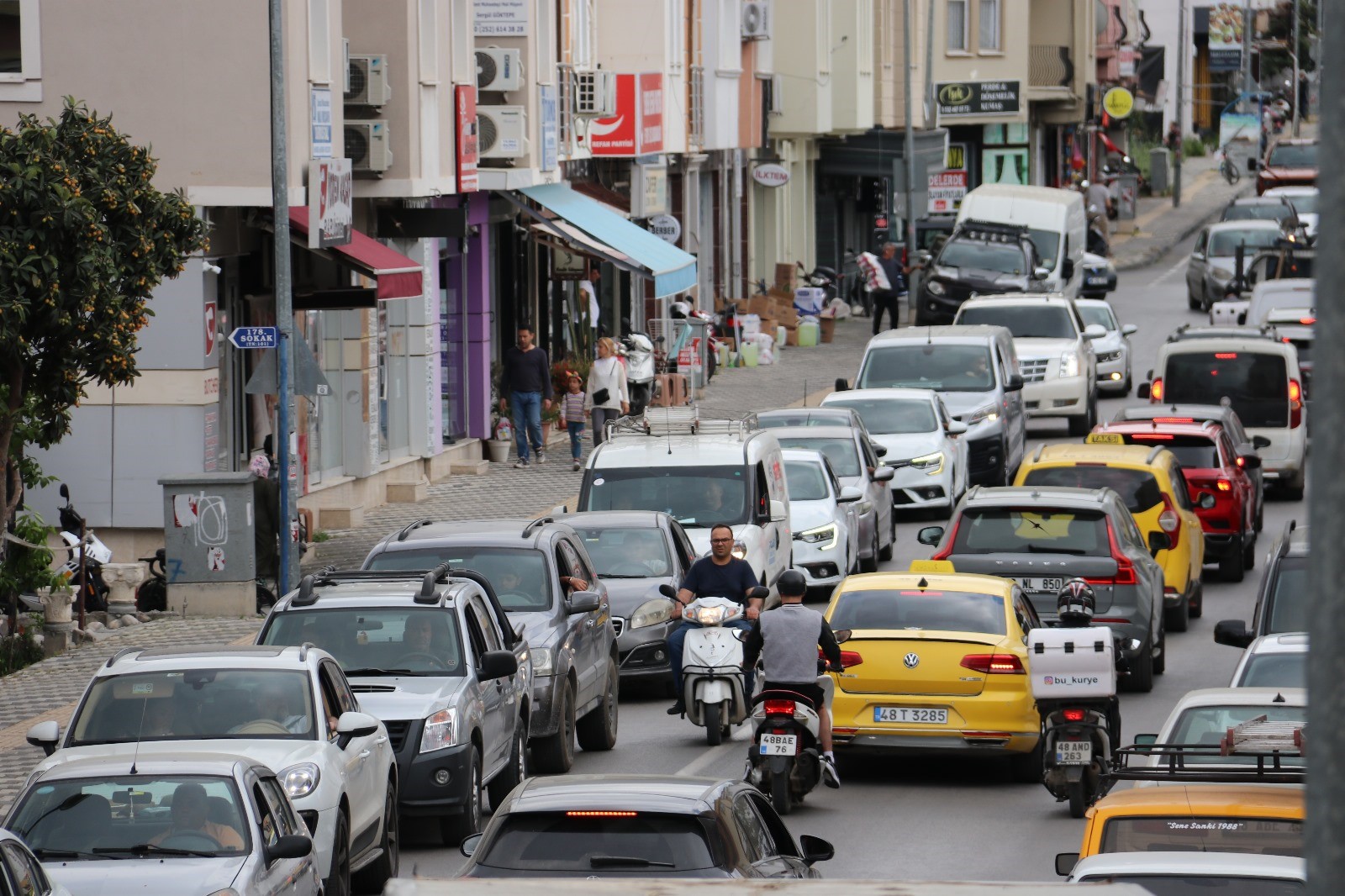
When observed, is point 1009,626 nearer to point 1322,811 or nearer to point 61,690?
point 61,690

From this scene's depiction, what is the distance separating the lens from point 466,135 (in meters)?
29.6

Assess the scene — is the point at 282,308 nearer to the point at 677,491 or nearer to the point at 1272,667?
the point at 677,491

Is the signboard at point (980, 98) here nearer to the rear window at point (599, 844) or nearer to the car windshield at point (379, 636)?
the car windshield at point (379, 636)

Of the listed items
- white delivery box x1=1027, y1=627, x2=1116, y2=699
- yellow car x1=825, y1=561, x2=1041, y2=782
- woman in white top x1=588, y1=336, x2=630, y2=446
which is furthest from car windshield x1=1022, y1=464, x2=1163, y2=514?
woman in white top x1=588, y1=336, x2=630, y2=446

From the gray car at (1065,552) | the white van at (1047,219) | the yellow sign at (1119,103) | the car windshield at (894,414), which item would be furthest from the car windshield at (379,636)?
the yellow sign at (1119,103)

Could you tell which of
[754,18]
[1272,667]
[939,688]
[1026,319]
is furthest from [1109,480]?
[754,18]

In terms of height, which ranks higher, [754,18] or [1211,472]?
[754,18]

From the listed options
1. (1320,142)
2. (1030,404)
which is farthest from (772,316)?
(1320,142)

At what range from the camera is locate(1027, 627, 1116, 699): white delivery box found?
43.9 feet

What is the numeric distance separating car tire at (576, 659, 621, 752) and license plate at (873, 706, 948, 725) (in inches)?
94.0

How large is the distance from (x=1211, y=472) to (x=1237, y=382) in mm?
5965

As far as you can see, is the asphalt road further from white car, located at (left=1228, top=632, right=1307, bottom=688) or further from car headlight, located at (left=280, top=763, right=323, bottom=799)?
white car, located at (left=1228, top=632, right=1307, bottom=688)

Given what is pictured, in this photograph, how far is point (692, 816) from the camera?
8328 mm

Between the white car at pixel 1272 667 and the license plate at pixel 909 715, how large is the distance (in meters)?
2.08
